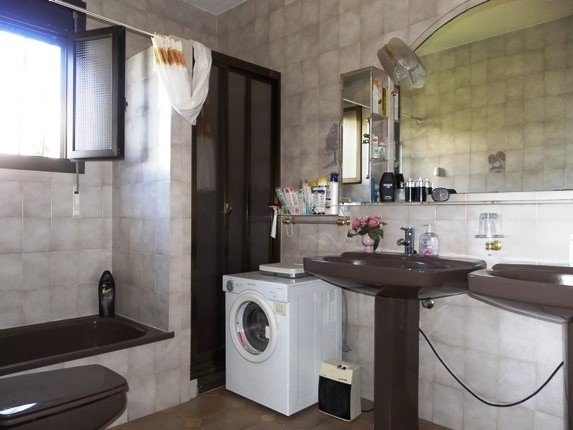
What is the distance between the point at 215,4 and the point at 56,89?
5.02 ft

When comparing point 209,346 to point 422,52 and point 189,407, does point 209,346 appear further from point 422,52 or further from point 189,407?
point 422,52

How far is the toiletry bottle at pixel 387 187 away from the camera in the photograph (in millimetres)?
2473

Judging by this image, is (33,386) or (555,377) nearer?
(33,386)

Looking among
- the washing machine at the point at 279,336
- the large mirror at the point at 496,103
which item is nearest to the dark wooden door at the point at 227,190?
the washing machine at the point at 279,336

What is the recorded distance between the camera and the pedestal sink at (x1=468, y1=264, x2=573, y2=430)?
1269 mm

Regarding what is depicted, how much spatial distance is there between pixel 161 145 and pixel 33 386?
1.52 metres

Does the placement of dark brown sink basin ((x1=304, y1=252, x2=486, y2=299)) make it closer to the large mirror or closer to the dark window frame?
the large mirror

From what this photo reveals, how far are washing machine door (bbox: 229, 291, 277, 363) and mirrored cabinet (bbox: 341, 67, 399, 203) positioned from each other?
89cm

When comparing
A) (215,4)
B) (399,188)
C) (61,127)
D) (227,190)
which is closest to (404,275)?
(399,188)

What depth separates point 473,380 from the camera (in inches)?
87.2

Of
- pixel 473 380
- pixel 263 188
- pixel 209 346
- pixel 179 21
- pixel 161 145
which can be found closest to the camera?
pixel 473 380

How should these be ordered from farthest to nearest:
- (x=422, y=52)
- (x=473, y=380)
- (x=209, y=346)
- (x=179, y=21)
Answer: (x=179, y=21) < (x=209, y=346) < (x=422, y=52) < (x=473, y=380)

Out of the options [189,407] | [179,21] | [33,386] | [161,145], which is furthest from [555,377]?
[179,21]

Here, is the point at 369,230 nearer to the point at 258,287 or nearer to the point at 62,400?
the point at 258,287
